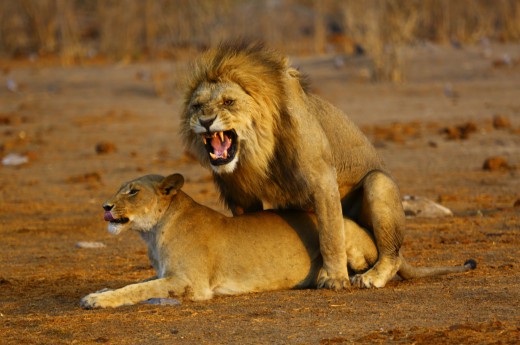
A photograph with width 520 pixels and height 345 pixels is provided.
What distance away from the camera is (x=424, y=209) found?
34.6 ft

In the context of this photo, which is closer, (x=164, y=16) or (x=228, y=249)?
(x=228, y=249)

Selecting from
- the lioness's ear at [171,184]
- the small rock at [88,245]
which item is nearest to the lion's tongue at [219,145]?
the lioness's ear at [171,184]

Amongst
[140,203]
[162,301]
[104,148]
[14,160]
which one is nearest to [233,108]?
[140,203]

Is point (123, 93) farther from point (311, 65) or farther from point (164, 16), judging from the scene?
point (164, 16)

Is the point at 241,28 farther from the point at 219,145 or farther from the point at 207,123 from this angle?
the point at 207,123

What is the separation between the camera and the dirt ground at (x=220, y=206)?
5914 mm

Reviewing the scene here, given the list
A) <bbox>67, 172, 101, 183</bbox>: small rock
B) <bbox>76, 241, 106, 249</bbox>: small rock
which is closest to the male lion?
<bbox>76, 241, 106, 249</bbox>: small rock

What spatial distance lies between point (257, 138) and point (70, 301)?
1.62 m

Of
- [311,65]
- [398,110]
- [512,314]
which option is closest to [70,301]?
[512,314]

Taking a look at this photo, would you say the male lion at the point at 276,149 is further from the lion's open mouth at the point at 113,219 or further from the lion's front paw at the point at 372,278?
the lion's open mouth at the point at 113,219

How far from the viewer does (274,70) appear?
23.2 ft

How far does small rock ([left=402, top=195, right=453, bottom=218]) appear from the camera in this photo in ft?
34.6

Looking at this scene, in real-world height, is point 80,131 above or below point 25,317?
below

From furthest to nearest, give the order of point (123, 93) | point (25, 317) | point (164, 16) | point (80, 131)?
1. point (164, 16)
2. point (123, 93)
3. point (80, 131)
4. point (25, 317)
